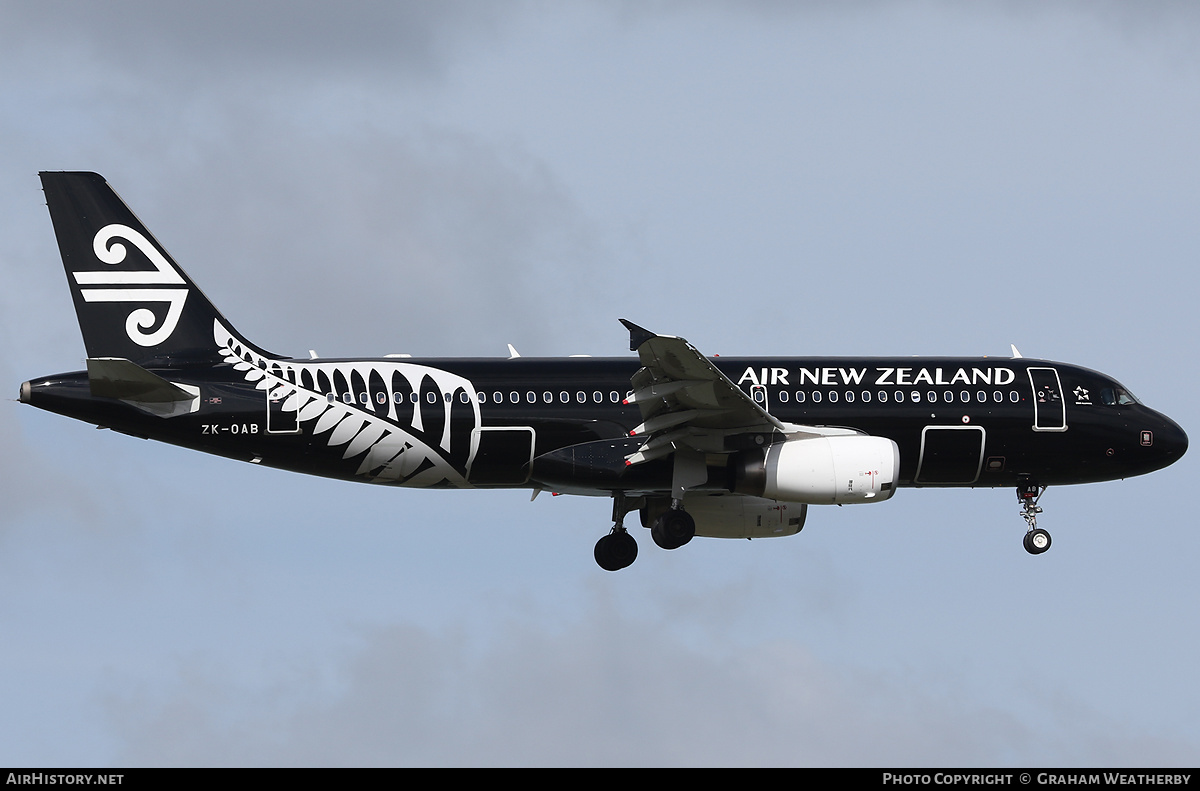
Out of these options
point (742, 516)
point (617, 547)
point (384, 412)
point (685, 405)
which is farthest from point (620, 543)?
point (384, 412)

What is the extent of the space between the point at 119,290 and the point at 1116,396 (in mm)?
29767

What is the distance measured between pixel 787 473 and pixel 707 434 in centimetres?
250

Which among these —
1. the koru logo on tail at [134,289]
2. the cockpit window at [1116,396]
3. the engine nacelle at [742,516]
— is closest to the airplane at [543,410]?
the koru logo on tail at [134,289]

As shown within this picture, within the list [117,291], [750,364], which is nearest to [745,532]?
[750,364]

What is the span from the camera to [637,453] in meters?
51.2

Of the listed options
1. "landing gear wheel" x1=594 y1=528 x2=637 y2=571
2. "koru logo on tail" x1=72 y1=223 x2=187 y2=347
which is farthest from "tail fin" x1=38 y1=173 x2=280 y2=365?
"landing gear wheel" x1=594 y1=528 x2=637 y2=571

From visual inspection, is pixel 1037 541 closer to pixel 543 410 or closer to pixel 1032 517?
pixel 1032 517

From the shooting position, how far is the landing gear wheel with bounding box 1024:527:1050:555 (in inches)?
2162

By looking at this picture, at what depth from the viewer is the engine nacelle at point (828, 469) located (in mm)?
50000

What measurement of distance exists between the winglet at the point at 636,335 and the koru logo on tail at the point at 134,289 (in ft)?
46.4

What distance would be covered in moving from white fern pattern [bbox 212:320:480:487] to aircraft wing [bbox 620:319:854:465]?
4.83 meters

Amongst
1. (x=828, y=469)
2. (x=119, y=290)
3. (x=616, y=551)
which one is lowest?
(x=616, y=551)

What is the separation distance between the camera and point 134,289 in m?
52.4
